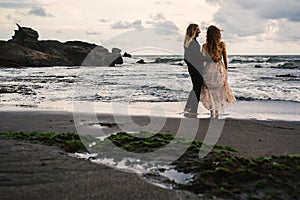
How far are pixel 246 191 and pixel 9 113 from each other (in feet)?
19.8

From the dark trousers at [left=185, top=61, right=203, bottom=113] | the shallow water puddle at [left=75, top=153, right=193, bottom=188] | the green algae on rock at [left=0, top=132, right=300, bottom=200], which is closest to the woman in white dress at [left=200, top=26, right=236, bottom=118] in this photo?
the dark trousers at [left=185, top=61, right=203, bottom=113]

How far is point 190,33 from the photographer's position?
8.28 m

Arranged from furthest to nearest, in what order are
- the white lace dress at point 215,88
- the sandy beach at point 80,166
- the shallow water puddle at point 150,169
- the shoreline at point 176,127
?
1. the white lace dress at point 215,88
2. the shoreline at point 176,127
3. the shallow water puddle at point 150,169
4. the sandy beach at point 80,166

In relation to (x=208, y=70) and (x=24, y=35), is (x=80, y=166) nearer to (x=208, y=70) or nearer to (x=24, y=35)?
(x=208, y=70)

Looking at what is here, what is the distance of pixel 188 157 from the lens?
13.7 feet

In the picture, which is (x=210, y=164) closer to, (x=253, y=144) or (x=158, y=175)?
(x=158, y=175)

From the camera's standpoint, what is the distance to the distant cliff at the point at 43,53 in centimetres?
4566

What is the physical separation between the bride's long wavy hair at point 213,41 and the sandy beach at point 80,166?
7.12ft

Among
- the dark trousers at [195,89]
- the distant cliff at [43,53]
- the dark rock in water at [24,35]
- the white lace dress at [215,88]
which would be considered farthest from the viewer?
the dark rock in water at [24,35]

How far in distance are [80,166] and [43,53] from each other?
5139 centimetres

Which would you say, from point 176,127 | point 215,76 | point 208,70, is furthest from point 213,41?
point 176,127

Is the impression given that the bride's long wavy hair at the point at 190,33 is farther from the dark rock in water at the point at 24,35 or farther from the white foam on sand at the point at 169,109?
the dark rock in water at the point at 24,35

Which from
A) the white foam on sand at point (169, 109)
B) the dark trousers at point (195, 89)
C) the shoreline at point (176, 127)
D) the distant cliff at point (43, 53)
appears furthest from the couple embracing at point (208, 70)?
the distant cliff at point (43, 53)

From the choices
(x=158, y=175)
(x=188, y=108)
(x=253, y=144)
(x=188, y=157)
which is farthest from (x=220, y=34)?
(x=158, y=175)
